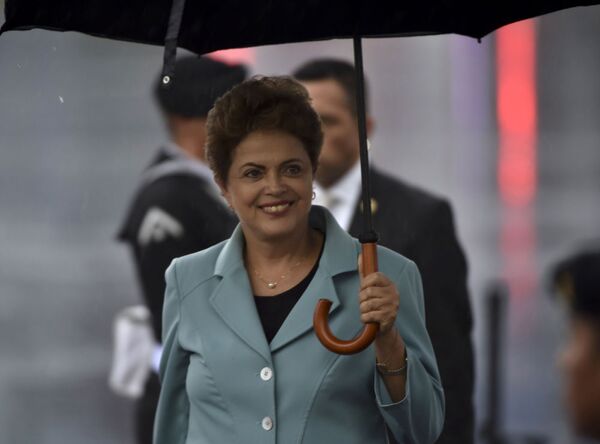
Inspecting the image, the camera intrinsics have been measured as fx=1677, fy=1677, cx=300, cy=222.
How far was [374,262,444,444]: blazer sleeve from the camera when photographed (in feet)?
11.9

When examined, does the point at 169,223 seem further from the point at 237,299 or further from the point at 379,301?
the point at 379,301

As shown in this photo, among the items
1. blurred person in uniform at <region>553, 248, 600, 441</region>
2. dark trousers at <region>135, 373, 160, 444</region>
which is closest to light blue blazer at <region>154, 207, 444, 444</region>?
blurred person in uniform at <region>553, 248, 600, 441</region>

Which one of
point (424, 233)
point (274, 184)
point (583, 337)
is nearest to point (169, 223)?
point (424, 233)

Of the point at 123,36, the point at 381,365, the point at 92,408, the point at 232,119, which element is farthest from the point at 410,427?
the point at 92,408

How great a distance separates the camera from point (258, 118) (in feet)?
12.6

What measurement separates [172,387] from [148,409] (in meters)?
2.22

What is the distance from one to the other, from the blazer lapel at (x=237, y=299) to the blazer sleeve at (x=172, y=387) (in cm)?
11

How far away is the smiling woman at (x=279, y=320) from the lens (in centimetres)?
369

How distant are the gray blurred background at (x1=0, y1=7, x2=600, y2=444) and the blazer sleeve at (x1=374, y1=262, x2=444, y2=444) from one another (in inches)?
136

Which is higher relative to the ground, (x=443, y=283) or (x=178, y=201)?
(x=178, y=201)

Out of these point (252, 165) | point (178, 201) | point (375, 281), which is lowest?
point (375, 281)

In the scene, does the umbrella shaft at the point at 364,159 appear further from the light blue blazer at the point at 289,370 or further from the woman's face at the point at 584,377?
the woman's face at the point at 584,377

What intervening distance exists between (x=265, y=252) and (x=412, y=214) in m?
1.53

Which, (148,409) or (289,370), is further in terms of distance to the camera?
(148,409)
